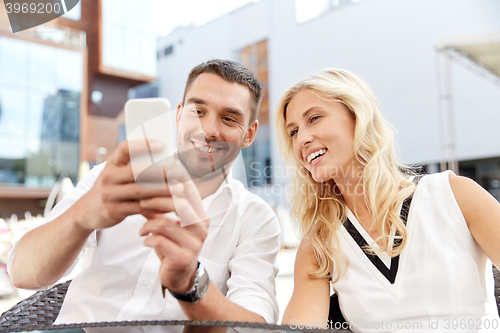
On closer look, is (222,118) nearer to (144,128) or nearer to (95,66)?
(144,128)

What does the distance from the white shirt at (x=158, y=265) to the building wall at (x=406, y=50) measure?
749 centimetres

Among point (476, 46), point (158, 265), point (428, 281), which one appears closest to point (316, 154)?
point (428, 281)

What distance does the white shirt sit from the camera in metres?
0.44

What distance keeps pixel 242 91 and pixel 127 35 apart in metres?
11.2

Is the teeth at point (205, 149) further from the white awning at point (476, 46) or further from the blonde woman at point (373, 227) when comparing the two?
the white awning at point (476, 46)

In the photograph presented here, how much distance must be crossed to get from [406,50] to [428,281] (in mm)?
9654

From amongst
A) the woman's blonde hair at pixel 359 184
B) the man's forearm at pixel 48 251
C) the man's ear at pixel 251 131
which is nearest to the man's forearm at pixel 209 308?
the man's forearm at pixel 48 251

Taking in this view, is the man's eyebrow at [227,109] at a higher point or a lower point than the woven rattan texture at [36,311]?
higher

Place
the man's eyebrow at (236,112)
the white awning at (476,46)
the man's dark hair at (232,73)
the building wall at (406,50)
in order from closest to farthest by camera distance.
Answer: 1. the man's eyebrow at (236,112)
2. the man's dark hair at (232,73)
3. the white awning at (476,46)
4. the building wall at (406,50)

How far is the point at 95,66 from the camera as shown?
36.4ft

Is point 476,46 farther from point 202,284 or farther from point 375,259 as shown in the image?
point 202,284

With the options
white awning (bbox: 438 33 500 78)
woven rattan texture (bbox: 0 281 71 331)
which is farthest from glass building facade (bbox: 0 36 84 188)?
woven rattan texture (bbox: 0 281 71 331)

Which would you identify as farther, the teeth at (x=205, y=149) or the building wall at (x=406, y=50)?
the building wall at (x=406, y=50)

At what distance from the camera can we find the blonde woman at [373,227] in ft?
2.68
